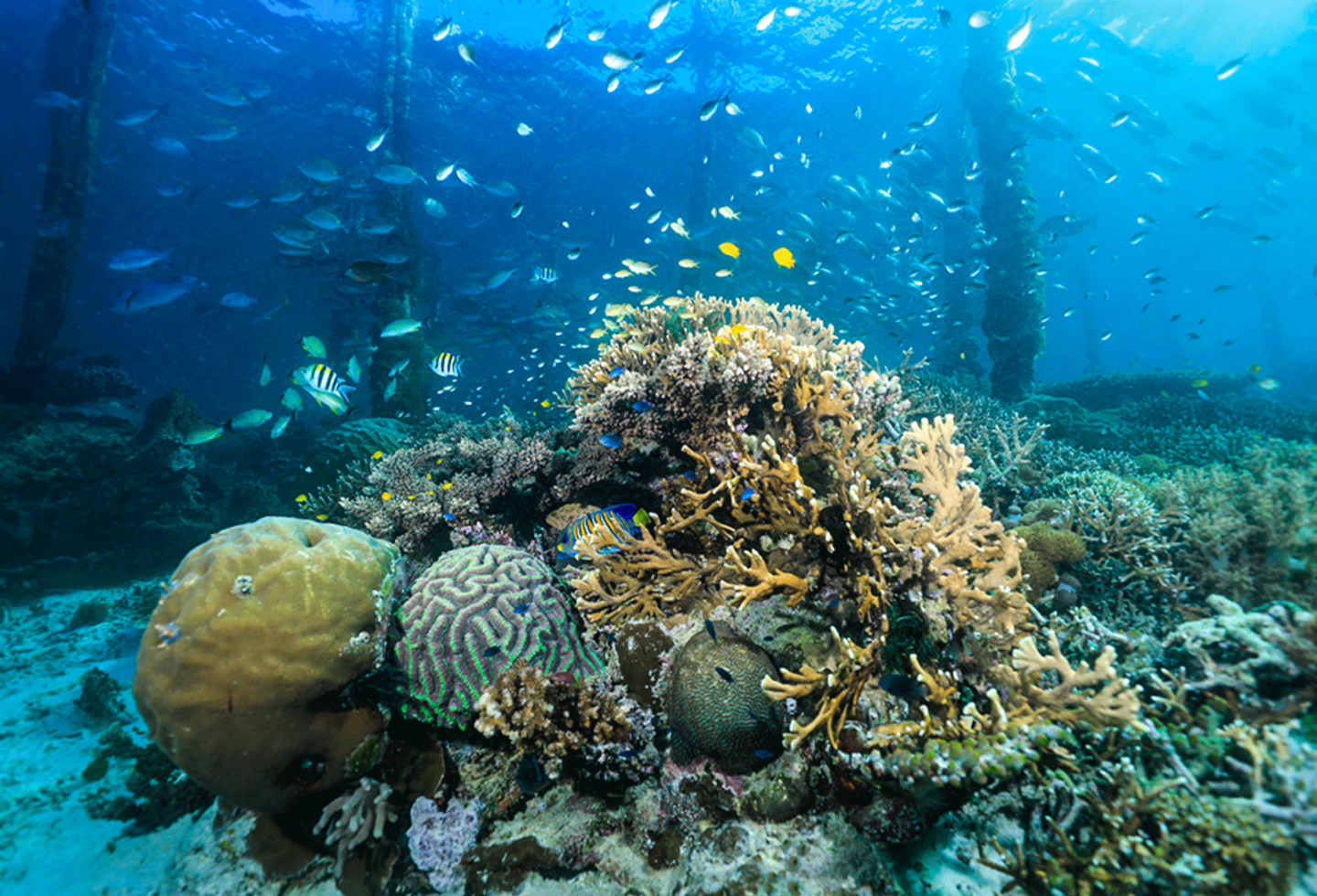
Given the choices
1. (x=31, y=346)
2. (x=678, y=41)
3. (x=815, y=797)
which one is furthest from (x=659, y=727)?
(x=678, y=41)

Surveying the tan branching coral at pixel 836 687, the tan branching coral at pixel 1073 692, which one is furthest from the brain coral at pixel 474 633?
the tan branching coral at pixel 1073 692

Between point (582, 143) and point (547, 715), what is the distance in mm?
41689

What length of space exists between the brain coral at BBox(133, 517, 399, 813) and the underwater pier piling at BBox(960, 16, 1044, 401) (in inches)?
766

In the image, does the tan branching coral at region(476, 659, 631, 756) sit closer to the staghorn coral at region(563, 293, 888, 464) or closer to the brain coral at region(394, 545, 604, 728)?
the brain coral at region(394, 545, 604, 728)

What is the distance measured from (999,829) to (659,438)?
10.9ft

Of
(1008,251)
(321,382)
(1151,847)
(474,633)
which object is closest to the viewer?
(1151,847)

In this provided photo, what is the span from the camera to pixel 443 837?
296 centimetres

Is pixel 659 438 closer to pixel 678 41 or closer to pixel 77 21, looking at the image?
pixel 77 21

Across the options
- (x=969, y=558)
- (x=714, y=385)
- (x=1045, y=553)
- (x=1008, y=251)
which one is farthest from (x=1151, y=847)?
(x=1008, y=251)

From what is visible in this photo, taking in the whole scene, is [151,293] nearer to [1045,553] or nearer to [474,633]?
[474,633]

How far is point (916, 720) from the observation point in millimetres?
2600

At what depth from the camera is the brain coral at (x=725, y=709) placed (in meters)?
2.82

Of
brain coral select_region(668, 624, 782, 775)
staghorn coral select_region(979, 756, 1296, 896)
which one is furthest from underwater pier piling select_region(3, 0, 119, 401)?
staghorn coral select_region(979, 756, 1296, 896)

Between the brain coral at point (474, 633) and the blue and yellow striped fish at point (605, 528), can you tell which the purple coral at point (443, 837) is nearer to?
the brain coral at point (474, 633)
